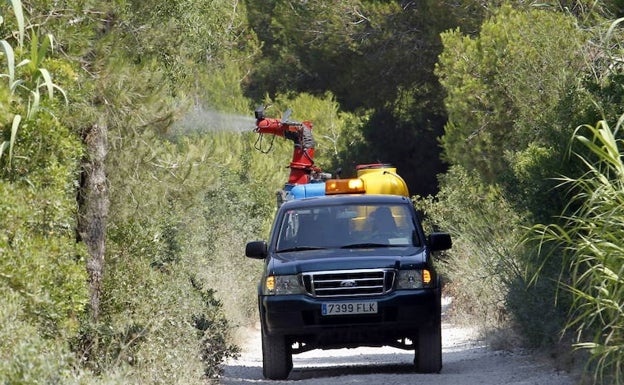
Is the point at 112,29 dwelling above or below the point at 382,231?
above

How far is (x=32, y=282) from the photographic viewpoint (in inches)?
356

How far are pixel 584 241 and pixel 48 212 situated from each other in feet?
12.7

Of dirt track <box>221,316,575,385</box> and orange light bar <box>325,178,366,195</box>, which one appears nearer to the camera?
dirt track <box>221,316,575,385</box>

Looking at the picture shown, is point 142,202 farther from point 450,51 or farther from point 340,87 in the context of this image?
point 340,87

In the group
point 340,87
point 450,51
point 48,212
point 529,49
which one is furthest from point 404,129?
point 48,212

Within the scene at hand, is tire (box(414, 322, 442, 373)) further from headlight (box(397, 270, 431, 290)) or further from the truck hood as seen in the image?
the truck hood

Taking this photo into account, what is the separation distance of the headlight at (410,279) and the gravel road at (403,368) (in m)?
0.86

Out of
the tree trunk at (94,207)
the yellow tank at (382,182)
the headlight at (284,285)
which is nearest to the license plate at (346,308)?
the headlight at (284,285)

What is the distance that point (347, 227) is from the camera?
13.9 meters

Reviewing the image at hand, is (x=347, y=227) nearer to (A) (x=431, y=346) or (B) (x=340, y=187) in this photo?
(A) (x=431, y=346)

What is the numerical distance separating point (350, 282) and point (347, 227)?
48.4 inches

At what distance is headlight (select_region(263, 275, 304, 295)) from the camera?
502 inches

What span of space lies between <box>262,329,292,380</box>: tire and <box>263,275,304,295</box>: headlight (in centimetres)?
48

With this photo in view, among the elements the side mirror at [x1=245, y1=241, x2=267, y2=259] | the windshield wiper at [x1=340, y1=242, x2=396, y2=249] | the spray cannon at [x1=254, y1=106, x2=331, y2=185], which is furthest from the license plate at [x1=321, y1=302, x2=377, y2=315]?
the spray cannon at [x1=254, y1=106, x2=331, y2=185]
